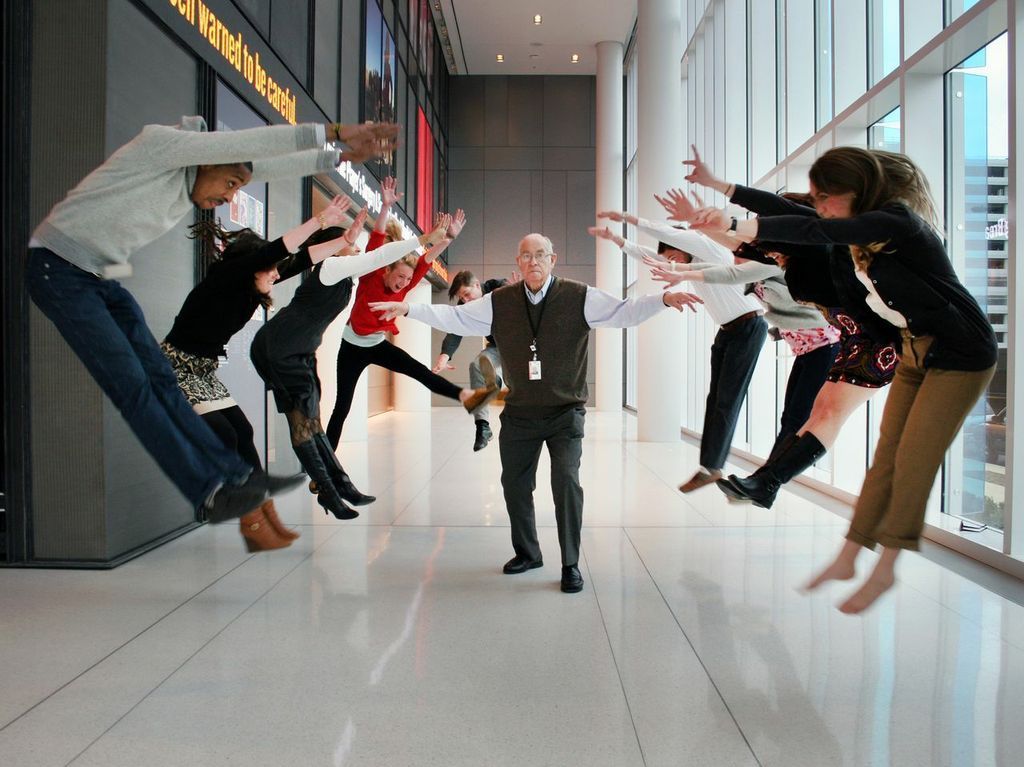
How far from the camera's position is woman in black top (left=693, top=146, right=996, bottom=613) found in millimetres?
2205

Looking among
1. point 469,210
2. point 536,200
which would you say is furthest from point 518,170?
point 469,210

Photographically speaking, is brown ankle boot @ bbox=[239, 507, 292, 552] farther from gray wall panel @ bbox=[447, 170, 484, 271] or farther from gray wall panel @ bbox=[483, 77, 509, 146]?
gray wall panel @ bbox=[483, 77, 509, 146]

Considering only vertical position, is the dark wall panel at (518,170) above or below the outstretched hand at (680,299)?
above

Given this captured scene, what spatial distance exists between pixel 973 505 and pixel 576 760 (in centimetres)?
401

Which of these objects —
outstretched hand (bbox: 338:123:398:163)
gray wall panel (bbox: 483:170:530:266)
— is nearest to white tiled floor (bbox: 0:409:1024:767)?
outstretched hand (bbox: 338:123:398:163)

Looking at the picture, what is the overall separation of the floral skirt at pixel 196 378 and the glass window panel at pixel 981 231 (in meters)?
4.08

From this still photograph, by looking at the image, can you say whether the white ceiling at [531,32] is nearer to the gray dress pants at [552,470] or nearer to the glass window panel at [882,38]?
the glass window panel at [882,38]

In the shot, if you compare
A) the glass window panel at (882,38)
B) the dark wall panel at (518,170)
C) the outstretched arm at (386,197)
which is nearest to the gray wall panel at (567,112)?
the dark wall panel at (518,170)

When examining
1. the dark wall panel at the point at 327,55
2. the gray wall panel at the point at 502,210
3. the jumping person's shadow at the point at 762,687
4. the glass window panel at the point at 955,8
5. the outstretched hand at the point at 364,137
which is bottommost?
the jumping person's shadow at the point at 762,687

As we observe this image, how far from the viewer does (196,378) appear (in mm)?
3445

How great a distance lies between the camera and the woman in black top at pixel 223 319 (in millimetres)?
3299

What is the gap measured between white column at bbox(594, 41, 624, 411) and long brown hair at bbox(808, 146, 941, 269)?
14.0 metres

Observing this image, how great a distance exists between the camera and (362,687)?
7.89 feet

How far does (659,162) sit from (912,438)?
8803 millimetres
